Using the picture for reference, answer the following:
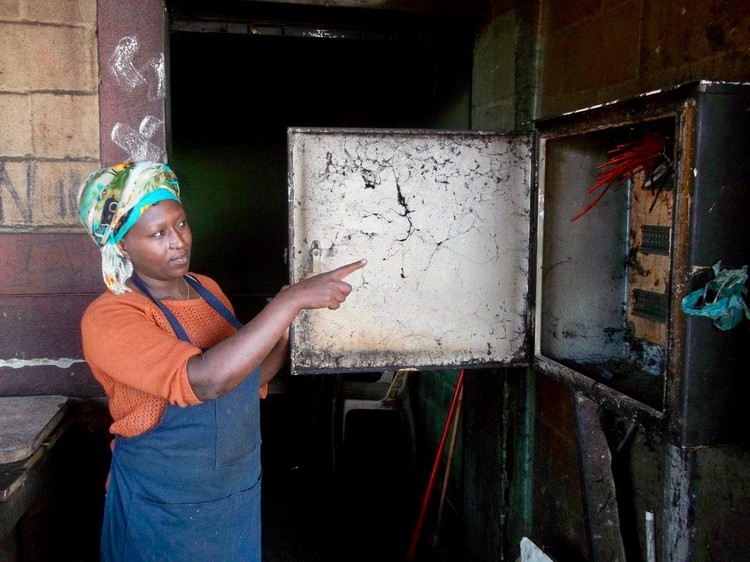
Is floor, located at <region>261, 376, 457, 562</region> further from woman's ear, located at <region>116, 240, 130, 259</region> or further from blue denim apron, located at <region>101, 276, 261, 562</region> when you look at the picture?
woman's ear, located at <region>116, 240, 130, 259</region>

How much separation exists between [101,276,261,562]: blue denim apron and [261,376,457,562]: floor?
1.64 m

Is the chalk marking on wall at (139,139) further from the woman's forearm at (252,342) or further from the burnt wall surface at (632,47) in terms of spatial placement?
the burnt wall surface at (632,47)

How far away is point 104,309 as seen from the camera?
166 centimetres

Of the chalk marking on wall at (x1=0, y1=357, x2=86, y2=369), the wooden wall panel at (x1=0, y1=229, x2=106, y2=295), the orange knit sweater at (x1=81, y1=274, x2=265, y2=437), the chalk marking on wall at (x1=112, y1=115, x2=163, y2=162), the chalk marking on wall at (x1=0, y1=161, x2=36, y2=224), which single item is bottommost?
the chalk marking on wall at (x1=0, y1=357, x2=86, y2=369)

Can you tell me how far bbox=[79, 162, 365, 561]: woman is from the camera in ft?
5.62

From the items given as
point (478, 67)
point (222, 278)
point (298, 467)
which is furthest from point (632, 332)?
point (222, 278)

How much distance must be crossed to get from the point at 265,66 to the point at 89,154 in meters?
3.49

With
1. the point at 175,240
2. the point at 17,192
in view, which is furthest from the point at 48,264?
the point at 175,240

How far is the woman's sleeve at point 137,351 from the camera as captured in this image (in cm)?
149

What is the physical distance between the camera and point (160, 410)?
175 cm

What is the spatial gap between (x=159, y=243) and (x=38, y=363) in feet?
3.48

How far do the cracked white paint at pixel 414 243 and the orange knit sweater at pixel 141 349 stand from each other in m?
0.37

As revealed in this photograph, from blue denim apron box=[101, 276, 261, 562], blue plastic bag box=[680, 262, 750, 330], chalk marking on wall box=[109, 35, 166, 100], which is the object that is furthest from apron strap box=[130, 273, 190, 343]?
blue plastic bag box=[680, 262, 750, 330]

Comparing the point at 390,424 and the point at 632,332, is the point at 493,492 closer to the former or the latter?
the point at 632,332
